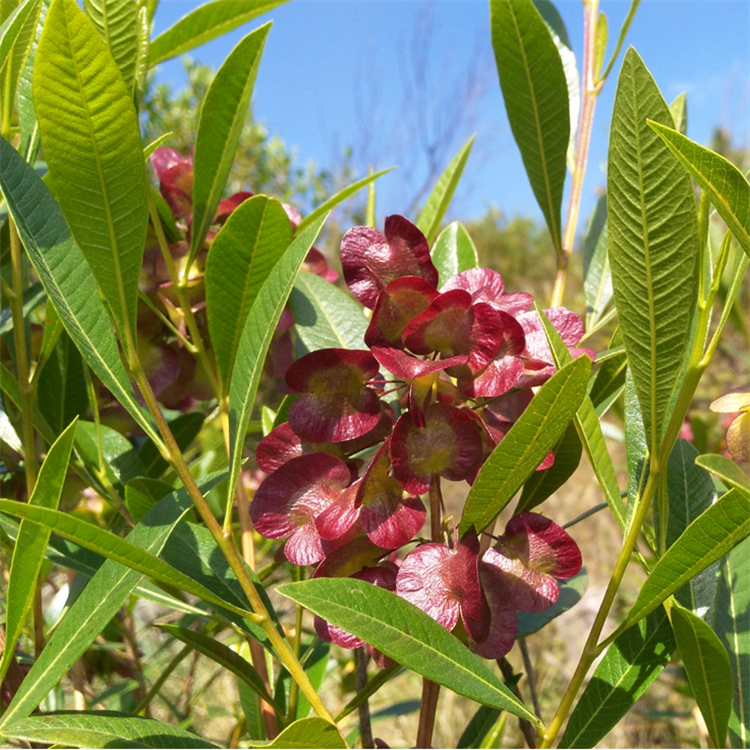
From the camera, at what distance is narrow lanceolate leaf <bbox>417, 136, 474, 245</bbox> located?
804 millimetres

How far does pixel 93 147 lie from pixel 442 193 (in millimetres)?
461

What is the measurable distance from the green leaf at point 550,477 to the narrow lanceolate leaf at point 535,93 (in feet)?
0.84

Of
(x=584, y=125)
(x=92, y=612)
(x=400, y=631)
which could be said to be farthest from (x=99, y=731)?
(x=584, y=125)

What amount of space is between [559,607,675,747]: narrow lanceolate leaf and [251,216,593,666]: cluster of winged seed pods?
0.09 meters

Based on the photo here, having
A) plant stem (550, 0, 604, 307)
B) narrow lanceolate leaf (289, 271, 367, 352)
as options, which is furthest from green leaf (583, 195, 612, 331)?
narrow lanceolate leaf (289, 271, 367, 352)

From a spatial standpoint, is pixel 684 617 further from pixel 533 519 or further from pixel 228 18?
pixel 228 18

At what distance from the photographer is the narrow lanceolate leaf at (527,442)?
1.25 feet

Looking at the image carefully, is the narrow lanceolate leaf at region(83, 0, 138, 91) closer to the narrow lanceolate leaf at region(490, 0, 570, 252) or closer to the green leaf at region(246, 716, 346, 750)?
the narrow lanceolate leaf at region(490, 0, 570, 252)

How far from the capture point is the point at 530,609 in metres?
0.49

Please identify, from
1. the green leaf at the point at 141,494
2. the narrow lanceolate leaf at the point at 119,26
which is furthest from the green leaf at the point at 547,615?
the narrow lanceolate leaf at the point at 119,26

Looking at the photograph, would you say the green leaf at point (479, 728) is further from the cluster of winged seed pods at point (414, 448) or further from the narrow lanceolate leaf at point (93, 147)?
the narrow lanceolate leaf at point (93, 147)

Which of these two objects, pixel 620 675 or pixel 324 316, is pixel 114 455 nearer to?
pixel 324 316

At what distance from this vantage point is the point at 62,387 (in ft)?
2.40

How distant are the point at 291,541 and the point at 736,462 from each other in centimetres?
31
